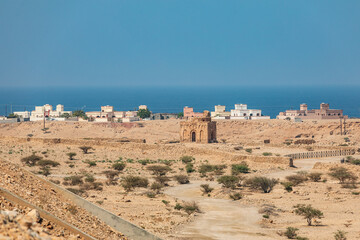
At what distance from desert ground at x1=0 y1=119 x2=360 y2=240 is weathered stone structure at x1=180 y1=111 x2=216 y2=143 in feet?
5.18

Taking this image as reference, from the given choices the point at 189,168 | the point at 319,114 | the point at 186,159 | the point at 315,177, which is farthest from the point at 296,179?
the point at 319,114

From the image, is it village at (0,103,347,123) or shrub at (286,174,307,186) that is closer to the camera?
shrub at (286,174,307,186)

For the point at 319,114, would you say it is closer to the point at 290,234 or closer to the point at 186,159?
the point at 186,159

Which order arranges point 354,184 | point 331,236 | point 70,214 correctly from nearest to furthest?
point 70,214, point 331,236, point 354,184

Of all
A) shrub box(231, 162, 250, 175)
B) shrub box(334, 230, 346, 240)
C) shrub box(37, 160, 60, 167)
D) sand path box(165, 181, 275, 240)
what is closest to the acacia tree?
shrub box(37, 160, 60, 167)

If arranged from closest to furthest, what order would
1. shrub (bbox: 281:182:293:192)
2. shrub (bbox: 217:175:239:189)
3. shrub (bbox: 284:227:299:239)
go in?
shrub (bbox: 284:227:299:239) < shrub (bbox: 281:182:293:192) < shrub (bbox: 217:175:239:189)

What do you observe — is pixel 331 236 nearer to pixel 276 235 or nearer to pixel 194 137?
pixel 276 235

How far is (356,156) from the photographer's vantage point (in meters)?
47.5

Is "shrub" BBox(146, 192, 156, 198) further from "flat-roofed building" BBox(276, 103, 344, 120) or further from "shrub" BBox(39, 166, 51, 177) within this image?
"flat-roofed building" BBox(276, 103, 344, 120)

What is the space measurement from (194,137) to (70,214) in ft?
144

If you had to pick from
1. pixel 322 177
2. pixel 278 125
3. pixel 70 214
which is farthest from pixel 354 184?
pixel 278 125

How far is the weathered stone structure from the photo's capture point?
53.9 metres

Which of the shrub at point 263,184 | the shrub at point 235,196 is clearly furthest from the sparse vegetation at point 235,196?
the shrub at point 263,184

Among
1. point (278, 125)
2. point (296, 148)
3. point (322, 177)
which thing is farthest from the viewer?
point (278, 125)
